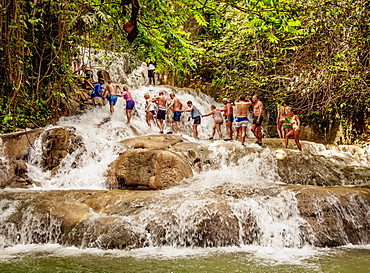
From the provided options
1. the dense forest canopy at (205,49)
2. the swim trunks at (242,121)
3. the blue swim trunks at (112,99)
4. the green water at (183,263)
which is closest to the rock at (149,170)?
the dense forest canopy at (205,49)

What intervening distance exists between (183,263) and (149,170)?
400 centimetres

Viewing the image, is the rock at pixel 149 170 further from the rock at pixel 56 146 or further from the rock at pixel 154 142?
the rock at pixel 56 146

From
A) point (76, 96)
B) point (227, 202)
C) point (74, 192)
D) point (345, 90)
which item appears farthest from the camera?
point (76, 96)

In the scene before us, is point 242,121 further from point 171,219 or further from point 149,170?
point 171,219

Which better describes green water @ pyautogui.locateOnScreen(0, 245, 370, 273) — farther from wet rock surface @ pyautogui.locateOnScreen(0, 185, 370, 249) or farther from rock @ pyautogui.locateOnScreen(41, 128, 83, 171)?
rock @ pyautogui.locateOnScreen(41, 128, 83, 171)

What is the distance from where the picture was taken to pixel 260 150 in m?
9.67

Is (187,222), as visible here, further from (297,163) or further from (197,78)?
(197,78)

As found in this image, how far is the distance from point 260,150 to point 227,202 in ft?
13.2

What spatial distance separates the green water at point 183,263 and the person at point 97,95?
31.6ft

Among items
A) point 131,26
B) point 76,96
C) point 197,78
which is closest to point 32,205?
point 131,26

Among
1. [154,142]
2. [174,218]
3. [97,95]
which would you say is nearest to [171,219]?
[174,218]

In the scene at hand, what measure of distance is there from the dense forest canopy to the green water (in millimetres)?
2028

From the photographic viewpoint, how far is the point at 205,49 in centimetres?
614

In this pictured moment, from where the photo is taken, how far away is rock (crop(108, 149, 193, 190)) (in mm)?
7949
